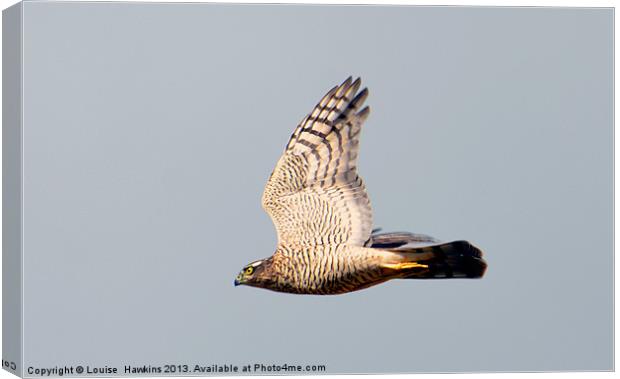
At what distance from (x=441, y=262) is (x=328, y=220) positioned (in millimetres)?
721

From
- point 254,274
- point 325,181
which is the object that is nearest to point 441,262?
point 325,181

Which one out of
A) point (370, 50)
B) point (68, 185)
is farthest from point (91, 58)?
point (370, 50)

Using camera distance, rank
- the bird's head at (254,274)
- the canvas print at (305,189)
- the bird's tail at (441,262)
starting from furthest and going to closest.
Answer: the bird's tail at (441,262) < the bird's head at (254,274) < the canvas print at (305,189)

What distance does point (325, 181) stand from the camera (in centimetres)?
943

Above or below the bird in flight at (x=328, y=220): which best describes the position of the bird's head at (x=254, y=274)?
below

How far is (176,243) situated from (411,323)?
4.88 feet

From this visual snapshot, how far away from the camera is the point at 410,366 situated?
9555 millimetres

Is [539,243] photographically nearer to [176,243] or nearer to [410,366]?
[410,366]

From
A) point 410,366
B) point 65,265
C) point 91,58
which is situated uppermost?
point 91,58

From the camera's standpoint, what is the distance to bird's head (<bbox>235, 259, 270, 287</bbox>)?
934cm

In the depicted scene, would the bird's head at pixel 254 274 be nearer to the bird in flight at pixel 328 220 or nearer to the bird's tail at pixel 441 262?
the bird in flight at pixel 328 220

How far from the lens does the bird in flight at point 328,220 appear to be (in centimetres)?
937

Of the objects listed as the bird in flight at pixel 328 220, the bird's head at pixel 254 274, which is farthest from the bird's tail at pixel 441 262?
the bird's head at pixel 254 274

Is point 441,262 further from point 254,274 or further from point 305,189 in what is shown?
point 254,274
